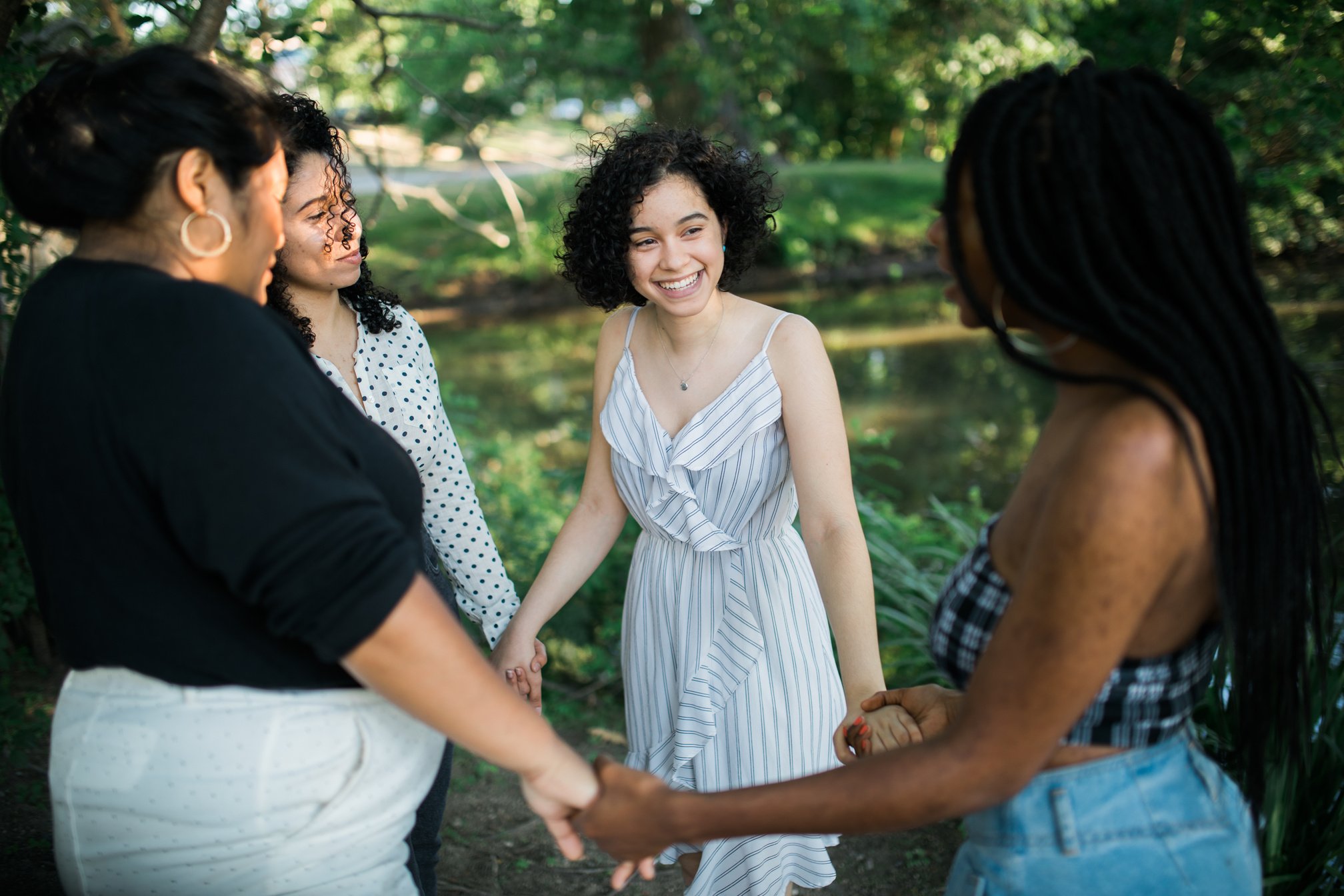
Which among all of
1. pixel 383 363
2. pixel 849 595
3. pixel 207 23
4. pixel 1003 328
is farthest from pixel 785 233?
pixel 1003 328

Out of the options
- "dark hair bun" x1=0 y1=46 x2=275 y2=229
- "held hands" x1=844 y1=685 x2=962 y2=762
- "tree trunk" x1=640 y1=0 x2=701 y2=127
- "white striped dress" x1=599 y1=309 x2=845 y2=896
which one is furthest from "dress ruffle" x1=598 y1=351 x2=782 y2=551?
"tree trunk" x1=640 y1=0 x2=701 y2=127

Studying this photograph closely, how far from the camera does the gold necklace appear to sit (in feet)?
8.86

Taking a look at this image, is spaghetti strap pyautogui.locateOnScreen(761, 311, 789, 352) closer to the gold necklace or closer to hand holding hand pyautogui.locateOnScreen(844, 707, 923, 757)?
the gold necklace

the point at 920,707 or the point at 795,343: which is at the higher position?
the point at 795,343

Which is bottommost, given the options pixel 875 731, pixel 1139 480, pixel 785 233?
pixel 875 731

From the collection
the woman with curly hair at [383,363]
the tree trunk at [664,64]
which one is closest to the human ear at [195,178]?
the woman with curly hair at [383,363]

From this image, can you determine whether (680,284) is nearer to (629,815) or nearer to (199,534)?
(629,815)

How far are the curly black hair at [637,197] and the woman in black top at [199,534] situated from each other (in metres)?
1.28

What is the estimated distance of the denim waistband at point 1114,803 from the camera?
1.41m

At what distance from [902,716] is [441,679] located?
2.85 feet

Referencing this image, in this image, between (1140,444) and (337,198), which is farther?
(337,198)

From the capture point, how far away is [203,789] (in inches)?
56.4

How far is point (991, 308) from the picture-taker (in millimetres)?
A: 1442

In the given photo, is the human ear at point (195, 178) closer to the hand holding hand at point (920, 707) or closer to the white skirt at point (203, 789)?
the white skirt at point (203, 789)
